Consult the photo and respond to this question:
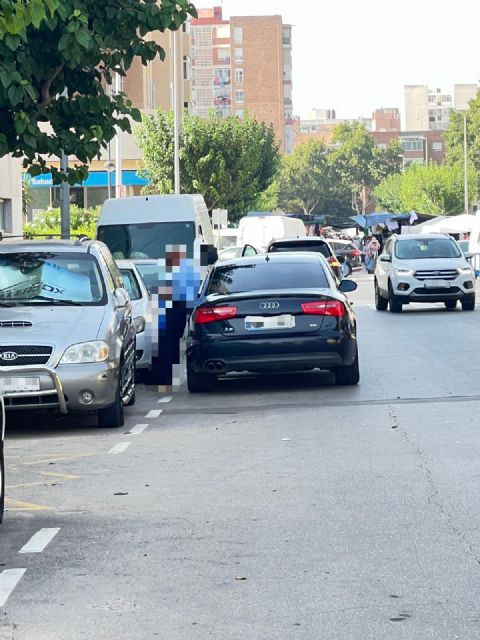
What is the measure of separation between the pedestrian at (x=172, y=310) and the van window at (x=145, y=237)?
9.41 metres

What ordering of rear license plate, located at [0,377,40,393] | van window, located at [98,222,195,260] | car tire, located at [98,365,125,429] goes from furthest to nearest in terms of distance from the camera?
van window, located at [98,222,195,260], car tire, located at [98,365,125,429], rear license plate, located at [0,377,40,393]

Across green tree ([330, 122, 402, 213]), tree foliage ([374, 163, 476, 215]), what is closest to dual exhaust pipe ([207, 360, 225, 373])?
tree foliage ([374, 163, 476, 215])

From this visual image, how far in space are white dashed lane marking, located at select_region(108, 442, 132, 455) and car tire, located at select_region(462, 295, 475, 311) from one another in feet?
70.7

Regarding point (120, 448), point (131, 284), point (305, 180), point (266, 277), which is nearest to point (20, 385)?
point (120, 448)

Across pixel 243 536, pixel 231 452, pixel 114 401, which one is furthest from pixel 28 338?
pixel 243 536

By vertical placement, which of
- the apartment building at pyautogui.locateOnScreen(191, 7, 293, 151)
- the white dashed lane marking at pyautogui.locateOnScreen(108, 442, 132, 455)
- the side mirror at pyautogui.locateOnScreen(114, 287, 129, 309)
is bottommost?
the white dashed lane marking at pyautogui.locateOnScreen(108, 442, 132, 455)

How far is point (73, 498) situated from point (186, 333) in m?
7.98

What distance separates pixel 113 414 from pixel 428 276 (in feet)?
66.2

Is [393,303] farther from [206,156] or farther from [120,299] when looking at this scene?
[206,156]

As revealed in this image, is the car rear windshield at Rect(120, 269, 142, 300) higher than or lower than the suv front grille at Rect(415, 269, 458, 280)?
higher

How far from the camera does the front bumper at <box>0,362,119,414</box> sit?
13234 mm

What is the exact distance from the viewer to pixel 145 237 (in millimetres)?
27406

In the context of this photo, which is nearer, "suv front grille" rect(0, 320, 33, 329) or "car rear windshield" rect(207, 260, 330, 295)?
"suv front grille" rect(0, 320, 33, 329)

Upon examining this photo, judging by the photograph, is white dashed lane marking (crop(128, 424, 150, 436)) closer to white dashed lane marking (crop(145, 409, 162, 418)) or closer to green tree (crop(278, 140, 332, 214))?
white dashed lane marking (crop(145, 409, 162, 418))
